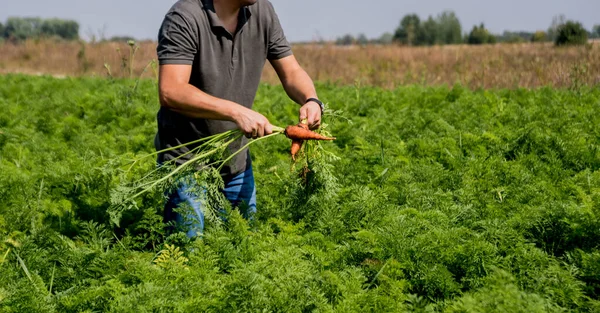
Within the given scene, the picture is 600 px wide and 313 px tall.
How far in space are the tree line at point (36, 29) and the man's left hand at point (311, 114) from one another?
75.0 feet

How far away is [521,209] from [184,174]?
2.54 m

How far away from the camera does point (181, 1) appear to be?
4250 millimetres

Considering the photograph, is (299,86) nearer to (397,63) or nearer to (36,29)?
(397,63)

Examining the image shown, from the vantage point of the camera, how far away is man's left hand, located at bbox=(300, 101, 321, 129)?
14.2ft

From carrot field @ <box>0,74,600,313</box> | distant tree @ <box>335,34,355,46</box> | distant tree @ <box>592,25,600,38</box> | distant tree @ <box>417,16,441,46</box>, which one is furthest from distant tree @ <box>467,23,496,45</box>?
carrot field @ <box>0,74,600,313</box>

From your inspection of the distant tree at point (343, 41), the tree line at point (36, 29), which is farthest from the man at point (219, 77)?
the tree line at point (36, 29)

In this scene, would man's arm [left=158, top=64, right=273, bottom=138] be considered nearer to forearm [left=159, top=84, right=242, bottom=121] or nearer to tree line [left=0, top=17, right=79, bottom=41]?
forearm [left=159, top=84, right=242, bottom=121]

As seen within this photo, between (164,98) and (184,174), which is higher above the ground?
(164,98)

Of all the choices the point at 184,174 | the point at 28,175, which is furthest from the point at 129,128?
the point at 184,174

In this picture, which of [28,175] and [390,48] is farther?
[390,48]

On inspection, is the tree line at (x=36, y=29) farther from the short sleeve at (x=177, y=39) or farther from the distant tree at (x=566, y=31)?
the short sleeve at (x=177, y=39)

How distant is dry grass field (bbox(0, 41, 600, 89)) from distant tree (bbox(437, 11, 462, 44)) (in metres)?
31.7

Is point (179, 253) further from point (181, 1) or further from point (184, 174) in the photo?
point (181, 1)

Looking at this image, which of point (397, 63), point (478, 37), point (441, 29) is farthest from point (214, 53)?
point (441, 29)
